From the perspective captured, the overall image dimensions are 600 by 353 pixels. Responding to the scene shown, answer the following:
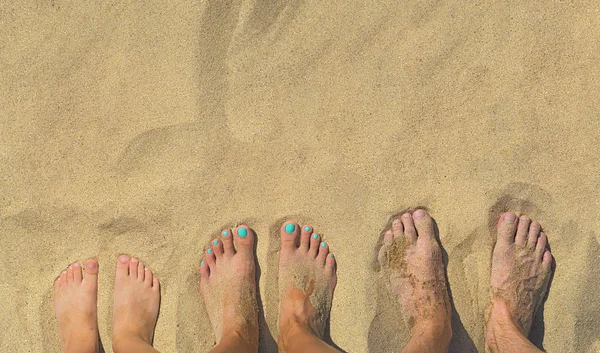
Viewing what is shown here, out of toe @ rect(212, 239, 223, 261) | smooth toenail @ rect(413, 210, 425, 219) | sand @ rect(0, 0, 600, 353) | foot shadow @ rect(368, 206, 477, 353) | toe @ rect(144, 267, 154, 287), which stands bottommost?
foot shadow @ rect(368, 206, 477, 353)

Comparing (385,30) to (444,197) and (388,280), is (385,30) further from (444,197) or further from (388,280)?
(388,280)

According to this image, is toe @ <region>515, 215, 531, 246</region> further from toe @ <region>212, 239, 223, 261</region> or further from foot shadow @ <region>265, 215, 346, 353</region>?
toe @ <region>212, 239, 223, 261</region>

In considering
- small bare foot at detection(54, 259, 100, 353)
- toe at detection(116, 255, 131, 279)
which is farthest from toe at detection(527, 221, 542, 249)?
small bare foot at detection(54, 259, 100, 353)

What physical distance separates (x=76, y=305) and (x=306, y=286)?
116 cm

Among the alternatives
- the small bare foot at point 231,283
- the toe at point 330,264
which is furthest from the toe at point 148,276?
the toe at point 330,264

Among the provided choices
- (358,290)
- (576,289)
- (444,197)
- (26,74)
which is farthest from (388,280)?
(26,74)

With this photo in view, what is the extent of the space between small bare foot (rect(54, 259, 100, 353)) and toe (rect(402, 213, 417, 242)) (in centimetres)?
155

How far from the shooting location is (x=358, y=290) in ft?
7.55

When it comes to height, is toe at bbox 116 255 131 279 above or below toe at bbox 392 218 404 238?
below

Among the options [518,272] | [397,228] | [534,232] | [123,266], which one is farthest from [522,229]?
[123,266]

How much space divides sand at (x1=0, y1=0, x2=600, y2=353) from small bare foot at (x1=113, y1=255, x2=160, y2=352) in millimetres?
92

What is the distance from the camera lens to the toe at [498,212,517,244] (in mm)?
2264

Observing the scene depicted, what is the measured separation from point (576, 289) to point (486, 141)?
82 cm

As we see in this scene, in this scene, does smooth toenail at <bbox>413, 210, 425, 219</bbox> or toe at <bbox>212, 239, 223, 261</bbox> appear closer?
smooth toenail at <bbox>413, 210, 425, 219</bbox>
